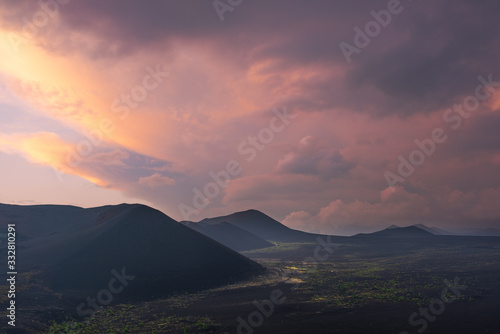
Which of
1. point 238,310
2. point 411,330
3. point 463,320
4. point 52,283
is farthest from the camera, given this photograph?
point 52,283

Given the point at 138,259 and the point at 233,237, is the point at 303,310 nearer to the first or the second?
the point at 138,259

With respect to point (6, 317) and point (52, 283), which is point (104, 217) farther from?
point (6, 317)

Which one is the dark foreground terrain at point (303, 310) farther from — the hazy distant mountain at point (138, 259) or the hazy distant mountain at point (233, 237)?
the hazy distant mountain at point (233, 237)

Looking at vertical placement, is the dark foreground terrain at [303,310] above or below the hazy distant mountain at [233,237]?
below

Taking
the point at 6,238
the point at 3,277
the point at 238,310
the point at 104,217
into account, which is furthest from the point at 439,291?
the point at 6,238

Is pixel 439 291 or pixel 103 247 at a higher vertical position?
pixel 103 247

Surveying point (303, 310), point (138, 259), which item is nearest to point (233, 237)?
point (138, 259)

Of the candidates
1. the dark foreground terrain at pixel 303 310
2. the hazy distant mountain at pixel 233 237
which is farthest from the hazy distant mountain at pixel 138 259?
the hazy distant mountain at pixel 233 237

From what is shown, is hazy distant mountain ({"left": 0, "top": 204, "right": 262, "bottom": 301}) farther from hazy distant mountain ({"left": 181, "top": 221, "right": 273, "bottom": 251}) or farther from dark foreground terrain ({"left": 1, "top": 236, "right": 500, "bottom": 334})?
hazy distant mountain ({"left": 181, "top": 221, "right": 273, "bottom": 251})
